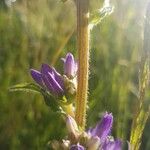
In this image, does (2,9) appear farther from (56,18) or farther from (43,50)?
(43,50)

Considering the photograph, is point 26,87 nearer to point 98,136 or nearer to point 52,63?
point 98,136

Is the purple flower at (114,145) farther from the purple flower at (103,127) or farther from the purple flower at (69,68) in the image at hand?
the purple flower at (69,68)

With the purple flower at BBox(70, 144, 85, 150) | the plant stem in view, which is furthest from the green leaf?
the purple flower at BBox(70, 144, 85, 150)

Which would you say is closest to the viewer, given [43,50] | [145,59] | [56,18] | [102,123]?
[145,59]

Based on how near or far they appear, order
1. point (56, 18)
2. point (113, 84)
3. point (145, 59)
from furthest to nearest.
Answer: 1. point (56, 18)
2. point (113, 84)
3. point (145, 59)

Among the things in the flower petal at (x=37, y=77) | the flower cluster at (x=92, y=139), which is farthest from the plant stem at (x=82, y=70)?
the flower petal at (x=37, y=77)

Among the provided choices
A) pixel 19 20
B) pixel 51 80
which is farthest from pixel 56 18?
pixel 51 80
